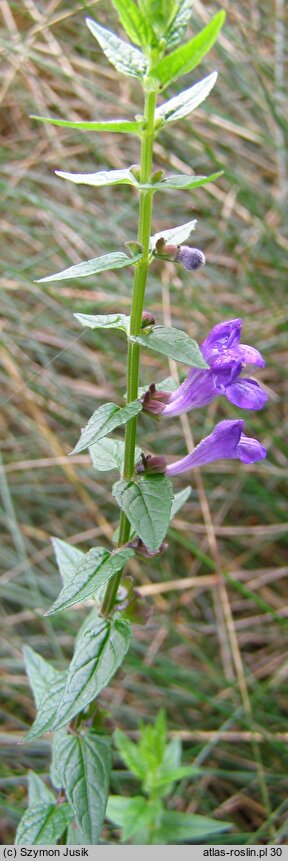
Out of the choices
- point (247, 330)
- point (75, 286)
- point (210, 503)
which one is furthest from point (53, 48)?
point (210, 503)

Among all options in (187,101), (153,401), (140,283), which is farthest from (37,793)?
(187,101)

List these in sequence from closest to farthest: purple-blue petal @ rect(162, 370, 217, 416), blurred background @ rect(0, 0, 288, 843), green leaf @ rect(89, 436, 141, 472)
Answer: purple-blue petal @ rect(162, 370, 217, 416) < green leaf @ rect(89, 436, 141, 472) < blurred background @ rect(0, 0, 288, 843)

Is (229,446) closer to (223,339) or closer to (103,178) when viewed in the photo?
(223,339)

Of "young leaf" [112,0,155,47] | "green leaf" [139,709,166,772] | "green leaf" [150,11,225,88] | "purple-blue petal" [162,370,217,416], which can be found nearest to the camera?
"green leaf" [150,11,225,88]

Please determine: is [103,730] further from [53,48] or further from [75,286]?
[53,48]

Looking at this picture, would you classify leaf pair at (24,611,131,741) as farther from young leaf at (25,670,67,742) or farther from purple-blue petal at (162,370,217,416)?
purple-blue petal at (162,370,217,416)

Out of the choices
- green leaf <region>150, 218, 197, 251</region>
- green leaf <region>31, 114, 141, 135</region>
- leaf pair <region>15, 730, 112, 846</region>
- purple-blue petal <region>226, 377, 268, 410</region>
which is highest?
green leaf <region>31, 114, 141, 135</region>

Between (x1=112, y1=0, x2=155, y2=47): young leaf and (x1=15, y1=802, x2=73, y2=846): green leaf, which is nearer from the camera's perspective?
(x1=112, y1=0, x2=155, y2=47): young leaf

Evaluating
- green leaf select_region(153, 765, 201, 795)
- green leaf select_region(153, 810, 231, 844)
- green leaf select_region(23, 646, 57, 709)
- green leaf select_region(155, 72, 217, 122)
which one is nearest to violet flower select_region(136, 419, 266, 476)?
green leaf select_region(155, 72, 217, 122)
